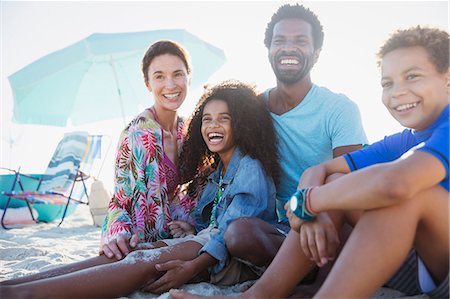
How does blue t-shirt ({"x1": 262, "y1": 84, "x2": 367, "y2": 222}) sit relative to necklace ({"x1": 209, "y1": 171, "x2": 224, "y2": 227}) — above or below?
above

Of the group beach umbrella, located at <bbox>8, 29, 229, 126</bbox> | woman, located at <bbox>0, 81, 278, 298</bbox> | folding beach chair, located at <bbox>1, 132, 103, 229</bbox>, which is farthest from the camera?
folding beach chair, located at <bbox>1, 132, 103, 229</bbox>

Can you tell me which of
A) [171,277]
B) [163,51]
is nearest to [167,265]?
[171,277]

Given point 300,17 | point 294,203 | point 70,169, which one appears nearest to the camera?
point 294,203

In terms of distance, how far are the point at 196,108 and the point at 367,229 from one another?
6.30 ft

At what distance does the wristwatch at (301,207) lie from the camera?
1.85 metres

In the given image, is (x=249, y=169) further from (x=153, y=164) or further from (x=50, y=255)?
(x=50, y=255)

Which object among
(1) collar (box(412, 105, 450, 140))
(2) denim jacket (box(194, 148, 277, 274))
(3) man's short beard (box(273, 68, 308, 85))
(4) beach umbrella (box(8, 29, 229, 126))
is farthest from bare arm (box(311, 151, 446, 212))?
(4) beach umbrella (box(8, 29, 229, 126))

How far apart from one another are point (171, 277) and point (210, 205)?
0.75 m

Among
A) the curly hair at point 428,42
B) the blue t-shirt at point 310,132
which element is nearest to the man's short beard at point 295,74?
the blue t-shirt at point 310,132

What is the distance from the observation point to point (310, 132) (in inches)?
117

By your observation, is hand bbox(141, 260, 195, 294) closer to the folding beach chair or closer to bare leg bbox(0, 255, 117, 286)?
bare leg bbox(0, 255, 117, 286)

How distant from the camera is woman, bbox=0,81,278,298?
7.29ft

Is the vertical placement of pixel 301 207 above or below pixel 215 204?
above

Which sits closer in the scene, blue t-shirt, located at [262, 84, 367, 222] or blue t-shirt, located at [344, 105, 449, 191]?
blue t-shirt, located at [344, 105, 449, 191]
